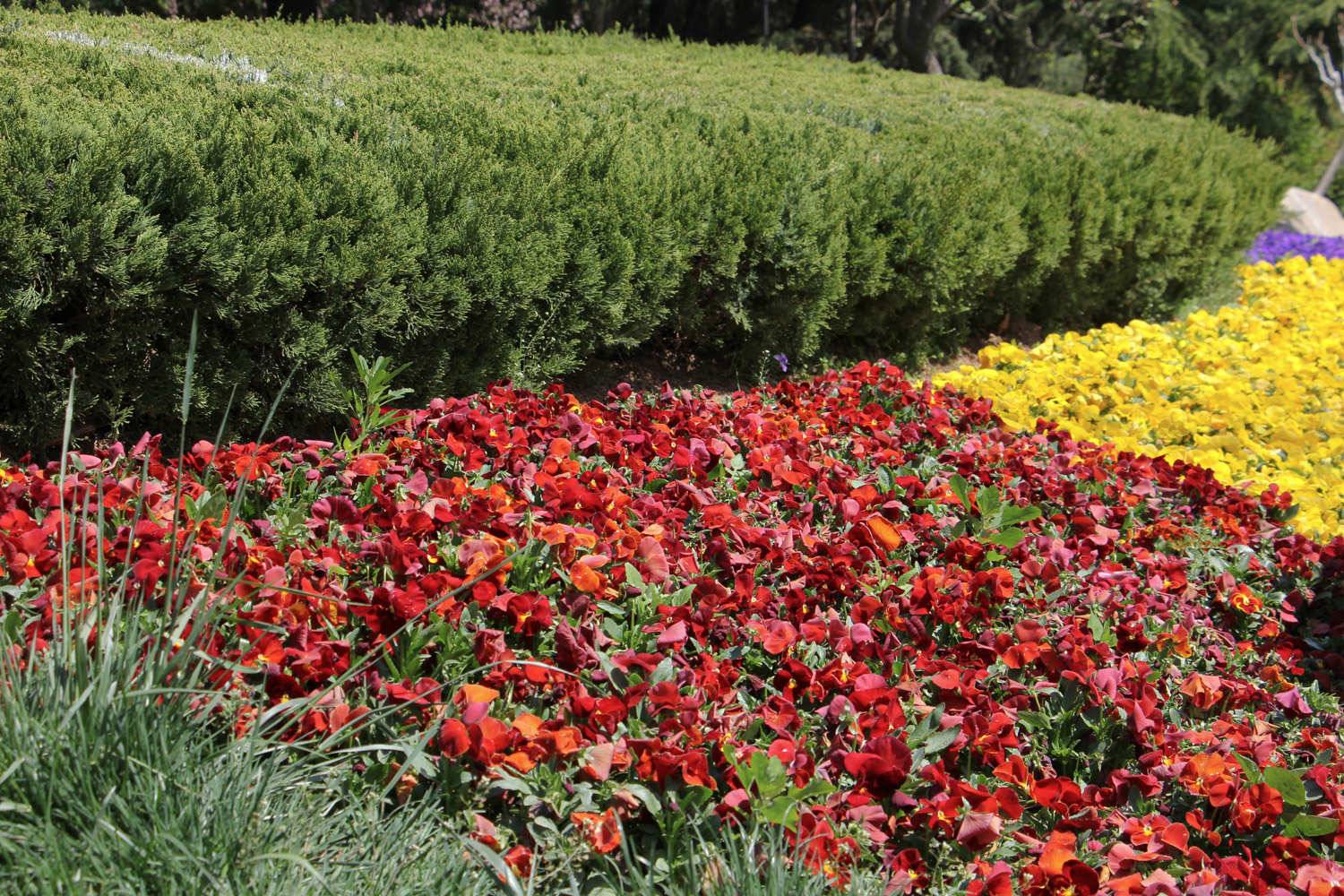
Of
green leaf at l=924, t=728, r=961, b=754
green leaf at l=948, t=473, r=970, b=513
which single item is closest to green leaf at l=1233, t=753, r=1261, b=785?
green leaf at l=924, t=728, r=961, b=754

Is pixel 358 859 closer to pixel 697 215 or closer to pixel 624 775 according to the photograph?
pixel 624 775

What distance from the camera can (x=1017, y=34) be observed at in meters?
24.2

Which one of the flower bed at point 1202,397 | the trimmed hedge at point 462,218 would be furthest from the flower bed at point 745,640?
the flower bed at point 1202,397

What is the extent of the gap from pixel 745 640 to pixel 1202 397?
366 centimetres

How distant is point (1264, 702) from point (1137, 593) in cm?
42

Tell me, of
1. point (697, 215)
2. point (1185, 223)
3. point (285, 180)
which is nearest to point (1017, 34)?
point (1185, 223)

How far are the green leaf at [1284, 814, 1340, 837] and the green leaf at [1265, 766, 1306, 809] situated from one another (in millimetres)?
36

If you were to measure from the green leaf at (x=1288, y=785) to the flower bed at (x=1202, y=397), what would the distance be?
2.22 meters

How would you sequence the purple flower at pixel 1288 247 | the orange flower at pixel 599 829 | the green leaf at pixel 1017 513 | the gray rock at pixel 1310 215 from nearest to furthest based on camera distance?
the orange flower at pixel 599 829, the green leaf at pixel 1017 513, the purple flower at pixel 1288 247, the gray rock at pixel 1310 215

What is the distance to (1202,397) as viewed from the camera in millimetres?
5477

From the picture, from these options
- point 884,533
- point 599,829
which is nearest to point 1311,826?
point 884,533

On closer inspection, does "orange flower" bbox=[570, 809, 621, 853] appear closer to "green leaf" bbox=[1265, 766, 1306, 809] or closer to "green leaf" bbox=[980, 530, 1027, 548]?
"green leaf" bbox=[1265, 766, 1306, 809]

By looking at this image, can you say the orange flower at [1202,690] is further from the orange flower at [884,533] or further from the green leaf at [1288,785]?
the orange flower at [884,533]

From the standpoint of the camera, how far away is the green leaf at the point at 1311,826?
235cm
